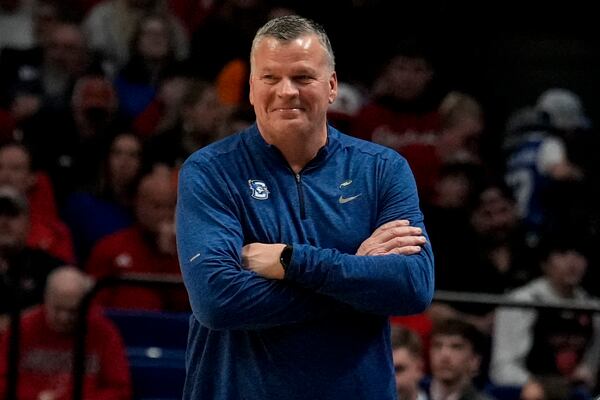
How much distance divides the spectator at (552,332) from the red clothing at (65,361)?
6.87ft

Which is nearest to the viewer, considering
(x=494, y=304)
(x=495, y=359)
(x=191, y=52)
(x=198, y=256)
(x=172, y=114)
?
(x=198, y=256)

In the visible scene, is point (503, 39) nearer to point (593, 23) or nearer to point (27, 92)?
point (593, 23)

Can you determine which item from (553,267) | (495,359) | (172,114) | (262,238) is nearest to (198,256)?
(262,238)

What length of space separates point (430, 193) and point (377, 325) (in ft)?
16.9

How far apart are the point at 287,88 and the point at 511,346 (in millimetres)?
4024

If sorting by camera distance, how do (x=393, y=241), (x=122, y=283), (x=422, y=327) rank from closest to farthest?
1. (x=393, y=241)
2. (x=122, y=283)
3. (x=422, y=327)

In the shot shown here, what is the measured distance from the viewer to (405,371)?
5.96 m

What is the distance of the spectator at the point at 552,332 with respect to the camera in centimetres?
694

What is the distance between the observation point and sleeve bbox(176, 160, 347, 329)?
11.3 ft

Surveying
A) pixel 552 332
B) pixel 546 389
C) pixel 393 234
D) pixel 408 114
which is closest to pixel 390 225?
pixel 393 234

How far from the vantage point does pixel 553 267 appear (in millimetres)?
7711

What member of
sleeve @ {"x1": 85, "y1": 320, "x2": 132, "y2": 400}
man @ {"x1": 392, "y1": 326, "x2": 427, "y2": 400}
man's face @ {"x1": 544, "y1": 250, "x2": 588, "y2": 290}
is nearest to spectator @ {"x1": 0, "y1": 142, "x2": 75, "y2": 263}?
sleeve @ {"x1": 85, "y1": 320, "x2": 132, "y2": 400}

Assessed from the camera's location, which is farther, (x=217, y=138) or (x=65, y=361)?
(x=217, y=138)

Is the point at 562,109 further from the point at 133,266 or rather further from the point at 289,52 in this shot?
the point at 289,52
